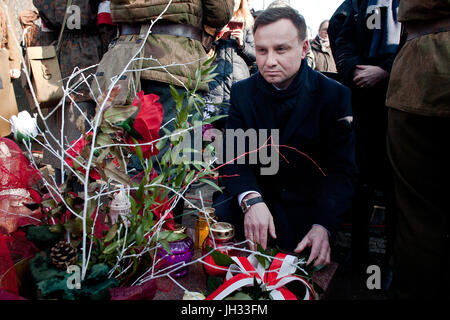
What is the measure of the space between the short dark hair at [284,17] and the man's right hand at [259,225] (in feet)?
3.30

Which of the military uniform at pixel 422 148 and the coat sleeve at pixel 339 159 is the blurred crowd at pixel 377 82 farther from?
the coat sleeve at pixel 339 159

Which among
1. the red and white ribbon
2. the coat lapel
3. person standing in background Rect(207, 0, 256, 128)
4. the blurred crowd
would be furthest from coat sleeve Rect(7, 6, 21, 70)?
the coat lapel

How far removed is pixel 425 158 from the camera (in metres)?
1.34

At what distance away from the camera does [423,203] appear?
137 cm

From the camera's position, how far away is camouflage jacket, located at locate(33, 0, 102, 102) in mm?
2369

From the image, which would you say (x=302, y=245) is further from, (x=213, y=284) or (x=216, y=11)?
(x=216, y=11)

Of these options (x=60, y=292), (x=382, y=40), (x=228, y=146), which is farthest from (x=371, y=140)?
(x=60, y=292)

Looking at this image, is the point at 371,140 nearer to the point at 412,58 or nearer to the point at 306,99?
the point at 306,99

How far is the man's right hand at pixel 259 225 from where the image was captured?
1.38 m

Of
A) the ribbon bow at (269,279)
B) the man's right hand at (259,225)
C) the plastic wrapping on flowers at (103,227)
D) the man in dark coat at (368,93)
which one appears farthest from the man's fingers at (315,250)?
the man in dark coat at (368,93)

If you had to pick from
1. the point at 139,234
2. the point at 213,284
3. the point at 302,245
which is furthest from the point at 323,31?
the point at 139,234

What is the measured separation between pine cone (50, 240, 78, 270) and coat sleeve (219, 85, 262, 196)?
3.01ft

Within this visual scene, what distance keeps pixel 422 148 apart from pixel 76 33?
8.17 feet

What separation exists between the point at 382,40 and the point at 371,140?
0.66 metres
